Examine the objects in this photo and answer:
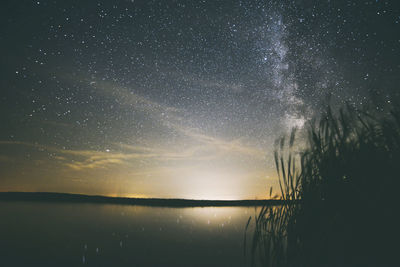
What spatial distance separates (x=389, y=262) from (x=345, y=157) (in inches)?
56.5

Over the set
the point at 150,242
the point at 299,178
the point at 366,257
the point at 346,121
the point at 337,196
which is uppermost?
the point at 346,121

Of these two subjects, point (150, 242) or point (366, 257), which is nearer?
point (366, 257)

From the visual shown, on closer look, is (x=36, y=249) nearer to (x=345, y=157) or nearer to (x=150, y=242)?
(x=150, y=242)

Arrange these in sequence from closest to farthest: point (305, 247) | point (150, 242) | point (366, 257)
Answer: point (366, 257), point (305, 247), point (150, 242)

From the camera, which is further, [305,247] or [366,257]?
[305,247]

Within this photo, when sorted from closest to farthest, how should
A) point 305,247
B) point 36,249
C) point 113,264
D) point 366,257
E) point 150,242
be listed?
point 366,257, point 305,247, point 113,264, point 36,249, point 150,242

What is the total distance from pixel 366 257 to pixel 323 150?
159cm

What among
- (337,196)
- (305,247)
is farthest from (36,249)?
(337,196)

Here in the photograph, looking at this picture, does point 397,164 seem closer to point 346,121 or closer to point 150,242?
point 346,121

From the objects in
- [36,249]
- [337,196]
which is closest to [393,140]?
[337,196]

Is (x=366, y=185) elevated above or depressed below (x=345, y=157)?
below

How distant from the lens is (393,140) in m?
2.93

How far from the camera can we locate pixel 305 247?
3.33 meters

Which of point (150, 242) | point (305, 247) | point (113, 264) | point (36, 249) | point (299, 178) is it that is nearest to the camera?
point (305, 247)
